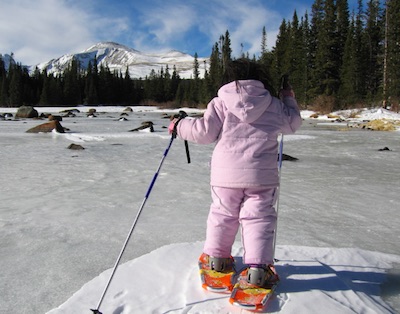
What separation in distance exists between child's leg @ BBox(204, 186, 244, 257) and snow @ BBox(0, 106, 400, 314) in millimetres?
188

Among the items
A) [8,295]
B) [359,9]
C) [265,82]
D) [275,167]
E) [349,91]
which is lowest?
[8,295]

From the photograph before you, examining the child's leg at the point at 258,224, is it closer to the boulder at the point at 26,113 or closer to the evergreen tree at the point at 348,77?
the boulder at the point at 26,113

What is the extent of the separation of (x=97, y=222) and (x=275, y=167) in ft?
5.21

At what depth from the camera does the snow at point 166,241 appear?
1612mm

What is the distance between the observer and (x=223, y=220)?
1809mm

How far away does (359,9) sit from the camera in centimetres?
4866

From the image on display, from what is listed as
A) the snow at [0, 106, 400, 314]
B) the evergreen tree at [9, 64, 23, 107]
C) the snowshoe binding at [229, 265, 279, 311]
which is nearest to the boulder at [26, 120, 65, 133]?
the snow at [0, 106, 400, 314]

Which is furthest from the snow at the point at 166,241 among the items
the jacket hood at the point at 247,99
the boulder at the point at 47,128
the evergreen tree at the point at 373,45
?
the evergreen tree at the point at 373,45

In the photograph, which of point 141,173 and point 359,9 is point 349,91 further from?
point 141,173

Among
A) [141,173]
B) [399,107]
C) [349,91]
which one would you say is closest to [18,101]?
[349,91]

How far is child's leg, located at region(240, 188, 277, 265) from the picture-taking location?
5.50ft

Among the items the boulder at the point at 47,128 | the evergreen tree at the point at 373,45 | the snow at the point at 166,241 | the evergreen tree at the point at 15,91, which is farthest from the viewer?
the evergreen tree at the point at 15,91

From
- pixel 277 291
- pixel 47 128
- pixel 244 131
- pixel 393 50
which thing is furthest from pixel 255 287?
pixel 393 50

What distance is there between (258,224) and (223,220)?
191mm
